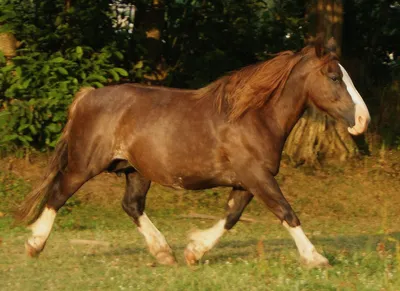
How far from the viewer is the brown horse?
306 inches

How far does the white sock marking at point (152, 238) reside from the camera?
834 centimetres

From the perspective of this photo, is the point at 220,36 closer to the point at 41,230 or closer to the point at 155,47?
the point at 155,47

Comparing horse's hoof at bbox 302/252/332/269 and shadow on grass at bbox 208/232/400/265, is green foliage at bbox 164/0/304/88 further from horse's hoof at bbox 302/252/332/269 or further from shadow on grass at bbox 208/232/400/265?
horse's hoof at bbox 302/252/332/269

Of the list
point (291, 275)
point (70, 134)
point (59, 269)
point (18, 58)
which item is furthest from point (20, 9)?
point (291, 275)

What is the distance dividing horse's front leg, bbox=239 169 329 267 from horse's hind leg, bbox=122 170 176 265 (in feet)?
3.71

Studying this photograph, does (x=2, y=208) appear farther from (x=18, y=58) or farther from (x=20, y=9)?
(x=20, y=9)

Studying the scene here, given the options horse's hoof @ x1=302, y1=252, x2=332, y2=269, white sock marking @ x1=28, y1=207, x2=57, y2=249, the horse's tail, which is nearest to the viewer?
horse's hoof @ x1=302, y1=252, x2=332, y2=269

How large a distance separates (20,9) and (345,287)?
30.3 ft


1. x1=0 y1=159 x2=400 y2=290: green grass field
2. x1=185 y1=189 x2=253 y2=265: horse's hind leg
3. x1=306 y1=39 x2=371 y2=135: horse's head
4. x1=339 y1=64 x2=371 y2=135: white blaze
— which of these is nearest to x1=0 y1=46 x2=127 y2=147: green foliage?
x1=0 y1=159 x2=400 y2=290: green grass field

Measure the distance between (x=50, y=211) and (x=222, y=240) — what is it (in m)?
2.59

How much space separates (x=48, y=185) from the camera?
28.9 feet

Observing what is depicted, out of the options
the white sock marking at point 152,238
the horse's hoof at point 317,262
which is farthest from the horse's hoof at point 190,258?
the horse's hoof at point 317,262

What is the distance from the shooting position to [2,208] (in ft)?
41.5

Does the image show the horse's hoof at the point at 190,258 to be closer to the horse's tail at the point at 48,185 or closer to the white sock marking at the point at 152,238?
the white sock marking at the point at 152,238
